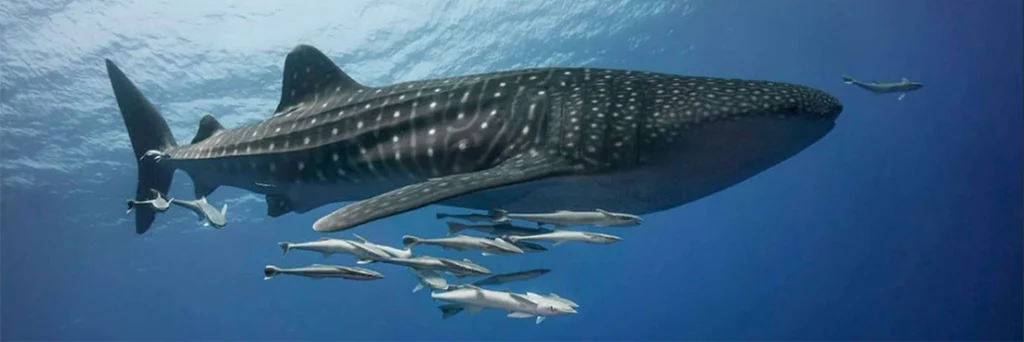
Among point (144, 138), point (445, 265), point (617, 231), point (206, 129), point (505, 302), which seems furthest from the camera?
point (617, 231)

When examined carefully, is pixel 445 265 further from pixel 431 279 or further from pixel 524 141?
pixel 524 141

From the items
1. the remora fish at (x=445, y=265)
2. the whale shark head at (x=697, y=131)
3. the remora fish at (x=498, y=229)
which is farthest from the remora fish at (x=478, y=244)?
the whale shark head at (x=697, y=131)

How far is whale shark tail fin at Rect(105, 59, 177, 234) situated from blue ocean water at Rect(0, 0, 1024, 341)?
1051 centimetres

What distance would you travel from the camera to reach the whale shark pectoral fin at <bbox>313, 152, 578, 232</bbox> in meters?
3.92

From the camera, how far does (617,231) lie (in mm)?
48375

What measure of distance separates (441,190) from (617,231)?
45.1 m

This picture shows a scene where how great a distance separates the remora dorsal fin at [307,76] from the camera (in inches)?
268

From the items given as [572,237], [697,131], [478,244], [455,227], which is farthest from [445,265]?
[697,131]

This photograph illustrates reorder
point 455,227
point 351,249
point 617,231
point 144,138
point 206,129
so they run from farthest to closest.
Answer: point 617,231
point 144,138
point 206,129
point 455,227
point 351,249

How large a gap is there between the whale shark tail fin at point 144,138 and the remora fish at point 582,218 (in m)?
5.08

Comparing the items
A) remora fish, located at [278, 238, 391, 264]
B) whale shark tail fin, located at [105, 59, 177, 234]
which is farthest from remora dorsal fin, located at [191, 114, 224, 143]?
remora fish, located at [278, 238, 391, 264]

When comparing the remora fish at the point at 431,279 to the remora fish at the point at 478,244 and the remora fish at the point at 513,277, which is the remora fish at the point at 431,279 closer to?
the remora fish at the point at 478,244

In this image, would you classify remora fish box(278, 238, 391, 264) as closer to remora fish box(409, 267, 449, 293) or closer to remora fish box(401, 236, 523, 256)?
remora fish box(401, 236, 523, 256)

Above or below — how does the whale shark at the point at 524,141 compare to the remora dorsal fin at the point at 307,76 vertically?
below
